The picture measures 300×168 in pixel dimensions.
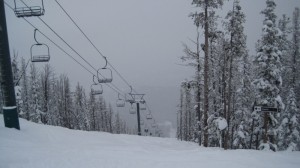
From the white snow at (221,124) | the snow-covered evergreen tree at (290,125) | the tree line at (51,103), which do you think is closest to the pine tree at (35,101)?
the tree line at (51,103)

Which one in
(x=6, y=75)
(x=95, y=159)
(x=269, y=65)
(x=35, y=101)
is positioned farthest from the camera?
(x=35, y=101)

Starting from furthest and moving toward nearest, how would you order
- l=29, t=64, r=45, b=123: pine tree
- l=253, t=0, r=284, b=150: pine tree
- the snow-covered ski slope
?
l=29, t=64, r=45, b=123: pine tree, l=253, t=0, r=284, b=150: pine tree, the snow-covered ski slope

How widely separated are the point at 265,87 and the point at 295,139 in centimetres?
1095

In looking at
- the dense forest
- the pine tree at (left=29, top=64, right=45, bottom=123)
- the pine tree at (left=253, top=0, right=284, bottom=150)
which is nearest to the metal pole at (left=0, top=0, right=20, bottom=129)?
the dense forest

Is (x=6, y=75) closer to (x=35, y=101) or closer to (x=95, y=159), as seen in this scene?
(x=95, y=159)

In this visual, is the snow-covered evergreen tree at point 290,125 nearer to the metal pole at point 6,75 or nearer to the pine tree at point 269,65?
the pine tree at point 269,65

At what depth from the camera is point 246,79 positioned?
3095 centimetres

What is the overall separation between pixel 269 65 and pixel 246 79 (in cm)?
780

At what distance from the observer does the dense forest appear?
818 inches

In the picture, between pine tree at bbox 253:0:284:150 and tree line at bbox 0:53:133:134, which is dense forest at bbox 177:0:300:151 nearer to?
pine tree at bbox 253:0:284:150

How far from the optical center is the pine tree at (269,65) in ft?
75.8


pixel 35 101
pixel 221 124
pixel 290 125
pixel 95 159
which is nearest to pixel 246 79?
pixel 290 125

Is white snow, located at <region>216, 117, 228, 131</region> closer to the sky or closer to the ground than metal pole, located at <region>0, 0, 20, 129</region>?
closer to the ground

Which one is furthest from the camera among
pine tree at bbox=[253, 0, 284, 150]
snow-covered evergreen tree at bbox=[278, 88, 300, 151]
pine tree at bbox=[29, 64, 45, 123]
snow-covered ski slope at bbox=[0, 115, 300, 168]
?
pine tree at bbox=[29, 64, 45, 123]
